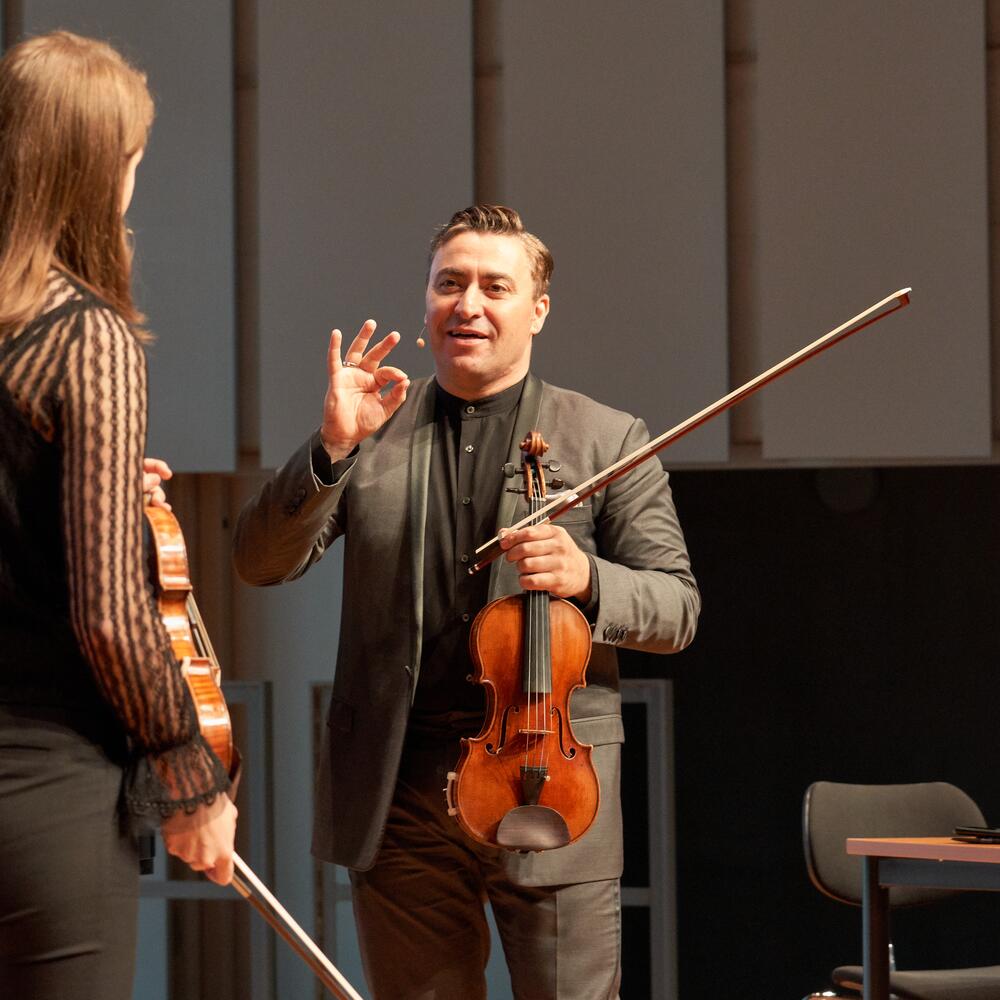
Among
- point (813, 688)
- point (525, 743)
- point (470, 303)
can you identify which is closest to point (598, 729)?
point (525, 743)

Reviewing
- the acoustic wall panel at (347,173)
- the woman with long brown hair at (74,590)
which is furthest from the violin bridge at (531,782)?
the acoustic wall panel at (347,173)

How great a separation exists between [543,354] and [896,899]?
1.58 meters

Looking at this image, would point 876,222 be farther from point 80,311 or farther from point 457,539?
point 80,311

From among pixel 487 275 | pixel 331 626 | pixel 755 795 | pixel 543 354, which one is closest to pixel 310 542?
pixel 487 275

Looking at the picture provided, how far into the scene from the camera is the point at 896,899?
3264 mm

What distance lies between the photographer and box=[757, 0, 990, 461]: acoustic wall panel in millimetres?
3762

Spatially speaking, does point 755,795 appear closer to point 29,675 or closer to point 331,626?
point 331,626

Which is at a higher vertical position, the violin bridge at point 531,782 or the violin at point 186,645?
the violin at point 186,645

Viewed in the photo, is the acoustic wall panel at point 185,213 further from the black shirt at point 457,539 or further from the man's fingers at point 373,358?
the man's fingers at point 373,358

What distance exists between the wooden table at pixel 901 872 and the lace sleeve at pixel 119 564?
1.70 metres

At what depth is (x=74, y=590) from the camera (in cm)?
138

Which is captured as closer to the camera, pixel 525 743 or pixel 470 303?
pixel 525 743

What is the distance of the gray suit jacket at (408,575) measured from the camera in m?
2.28

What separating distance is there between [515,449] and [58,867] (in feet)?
4.08
